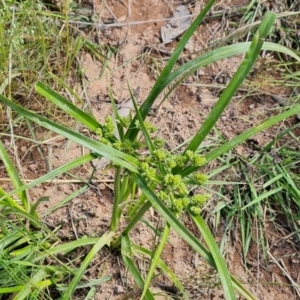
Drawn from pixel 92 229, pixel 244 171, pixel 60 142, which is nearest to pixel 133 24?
pixel 60 142

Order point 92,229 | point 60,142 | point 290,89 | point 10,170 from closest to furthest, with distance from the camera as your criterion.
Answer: point 10,170 → point 92,229 → point 60,142 → point 290,89

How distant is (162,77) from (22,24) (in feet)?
2.89

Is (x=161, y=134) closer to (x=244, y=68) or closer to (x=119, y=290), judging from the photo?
(x=119, y=290)

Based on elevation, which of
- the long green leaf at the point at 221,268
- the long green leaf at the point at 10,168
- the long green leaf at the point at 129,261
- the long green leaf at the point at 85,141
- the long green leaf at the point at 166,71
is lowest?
the long green leaf at the point at 129,261

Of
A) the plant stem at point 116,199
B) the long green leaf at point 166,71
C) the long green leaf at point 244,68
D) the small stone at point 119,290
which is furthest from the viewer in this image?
the small stone at point 119,290

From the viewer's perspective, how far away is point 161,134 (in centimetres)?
191

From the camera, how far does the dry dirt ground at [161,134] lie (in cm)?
166

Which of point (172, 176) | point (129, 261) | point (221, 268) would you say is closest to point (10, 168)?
point (129, 261)

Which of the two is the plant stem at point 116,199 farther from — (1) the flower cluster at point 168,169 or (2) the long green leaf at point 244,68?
(2) the long green leaf at point 244,68

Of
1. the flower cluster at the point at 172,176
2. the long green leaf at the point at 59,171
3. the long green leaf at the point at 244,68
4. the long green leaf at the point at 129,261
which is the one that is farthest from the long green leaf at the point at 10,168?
the long green leaf at the point at 244,68

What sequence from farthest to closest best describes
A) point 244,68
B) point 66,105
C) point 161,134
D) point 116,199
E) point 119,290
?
point 161,134 → point 119,290 → point 116,199 → point 66,105 → point 244,68

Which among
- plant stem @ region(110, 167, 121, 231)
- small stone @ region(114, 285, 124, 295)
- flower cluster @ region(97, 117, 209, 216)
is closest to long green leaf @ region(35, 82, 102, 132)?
flower cluster @ region(97, 117, 209, 216)

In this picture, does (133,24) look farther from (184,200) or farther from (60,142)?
(184,200)

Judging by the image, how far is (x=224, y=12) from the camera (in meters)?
2.15
